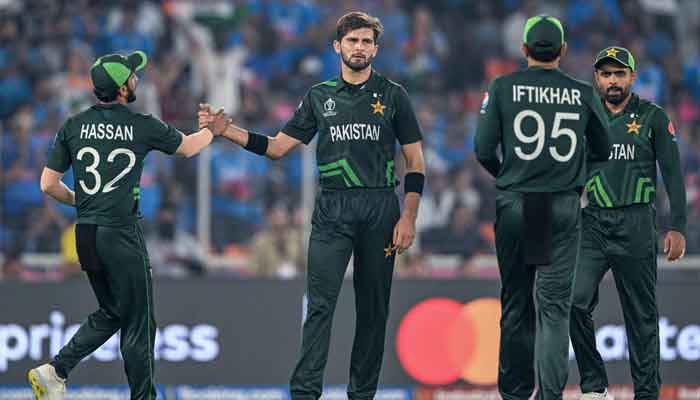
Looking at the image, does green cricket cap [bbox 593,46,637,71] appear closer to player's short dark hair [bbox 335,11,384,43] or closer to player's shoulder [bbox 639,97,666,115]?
player's shoulder [bbox 639,97,666,115]

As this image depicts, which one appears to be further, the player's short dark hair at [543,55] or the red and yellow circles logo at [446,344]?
the red and yellow circles logo at [446,344]

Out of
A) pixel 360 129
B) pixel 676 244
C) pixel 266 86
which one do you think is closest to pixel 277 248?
pixel 266 86

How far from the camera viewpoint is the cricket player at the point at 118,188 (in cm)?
910

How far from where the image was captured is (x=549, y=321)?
28.2 ft

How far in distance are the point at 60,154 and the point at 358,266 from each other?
2167 millimetres

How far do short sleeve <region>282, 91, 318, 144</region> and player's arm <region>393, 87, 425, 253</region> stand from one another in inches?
23.2

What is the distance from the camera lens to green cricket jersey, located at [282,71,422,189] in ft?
29.8

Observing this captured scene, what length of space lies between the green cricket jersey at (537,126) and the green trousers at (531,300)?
13cm

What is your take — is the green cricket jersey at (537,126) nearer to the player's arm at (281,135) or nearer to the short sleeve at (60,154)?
the player's arm at (281,135)

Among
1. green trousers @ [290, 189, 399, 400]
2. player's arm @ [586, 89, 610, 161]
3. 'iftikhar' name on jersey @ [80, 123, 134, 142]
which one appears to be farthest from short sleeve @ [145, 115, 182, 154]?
player's arm @ [586, 89, 610, 161]

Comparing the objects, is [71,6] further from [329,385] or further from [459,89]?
[329,385]

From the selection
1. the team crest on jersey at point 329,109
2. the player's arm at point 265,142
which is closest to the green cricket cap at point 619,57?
the team crest on jersey at point 329,109

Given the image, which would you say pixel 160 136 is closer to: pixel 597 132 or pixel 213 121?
pixel 213 121

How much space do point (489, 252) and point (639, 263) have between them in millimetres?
4756
